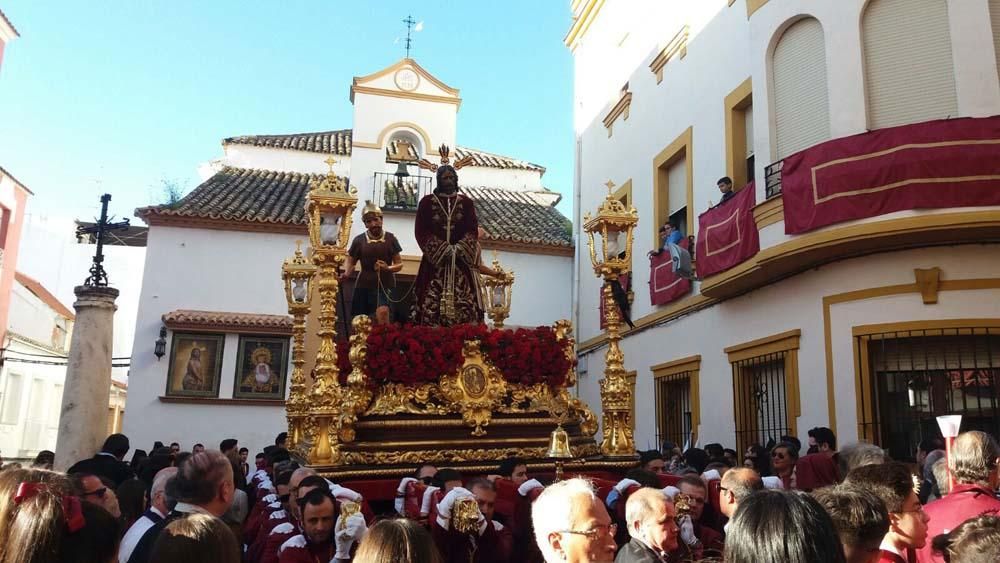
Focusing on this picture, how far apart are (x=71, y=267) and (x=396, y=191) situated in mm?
18277

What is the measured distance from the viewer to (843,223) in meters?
7.74

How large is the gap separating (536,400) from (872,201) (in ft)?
13.0

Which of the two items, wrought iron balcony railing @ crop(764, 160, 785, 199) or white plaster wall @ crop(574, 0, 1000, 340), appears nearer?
white plaster wall @ crop(574, 0, 1000, 340)

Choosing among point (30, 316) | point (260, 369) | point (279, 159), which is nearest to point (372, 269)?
point (260, 369)

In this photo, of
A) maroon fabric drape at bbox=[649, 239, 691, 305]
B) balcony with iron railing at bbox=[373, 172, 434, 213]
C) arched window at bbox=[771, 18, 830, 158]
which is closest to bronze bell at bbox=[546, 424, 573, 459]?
arched window at bbox=[771, 18, 830, 158]

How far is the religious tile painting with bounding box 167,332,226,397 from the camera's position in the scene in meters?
13.9

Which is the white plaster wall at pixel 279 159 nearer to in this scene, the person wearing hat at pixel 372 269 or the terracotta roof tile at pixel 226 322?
the terracotta roof tile at pixel 226 322

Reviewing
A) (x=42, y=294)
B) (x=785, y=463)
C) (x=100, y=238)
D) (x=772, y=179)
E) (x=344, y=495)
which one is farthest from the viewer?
(x=42, y=294)

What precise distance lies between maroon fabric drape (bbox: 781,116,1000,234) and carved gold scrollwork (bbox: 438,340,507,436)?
393 cm

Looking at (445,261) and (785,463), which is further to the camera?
(445,261)

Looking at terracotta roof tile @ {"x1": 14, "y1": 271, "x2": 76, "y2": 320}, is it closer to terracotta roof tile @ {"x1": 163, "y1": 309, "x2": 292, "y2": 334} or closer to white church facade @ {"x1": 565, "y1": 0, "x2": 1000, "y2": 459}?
terracotta roof tile @ {"x1": 163, "y1": 309, "x2": 292, "y2": 334}

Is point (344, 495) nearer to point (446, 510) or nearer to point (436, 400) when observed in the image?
point (446, 510)

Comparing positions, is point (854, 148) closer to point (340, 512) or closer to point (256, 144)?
point (340, 512)

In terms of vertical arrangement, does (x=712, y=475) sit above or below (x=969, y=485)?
below
